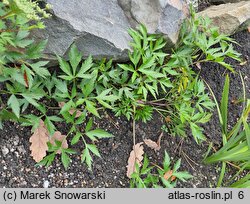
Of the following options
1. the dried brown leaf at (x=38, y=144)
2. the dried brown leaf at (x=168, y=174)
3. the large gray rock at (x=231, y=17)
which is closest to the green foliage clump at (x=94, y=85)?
the dried brown leaf at (x=38, y=144)

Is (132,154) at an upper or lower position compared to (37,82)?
lower

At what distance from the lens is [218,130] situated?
3.01 m

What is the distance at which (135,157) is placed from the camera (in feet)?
8.61

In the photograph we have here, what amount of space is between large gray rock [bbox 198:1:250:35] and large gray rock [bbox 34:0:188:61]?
0.44 metres

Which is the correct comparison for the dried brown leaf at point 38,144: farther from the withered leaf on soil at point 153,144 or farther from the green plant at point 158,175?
the withered leaf on soil at point 153,144

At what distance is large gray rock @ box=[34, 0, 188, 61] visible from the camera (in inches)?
93.0

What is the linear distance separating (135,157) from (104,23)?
2.74 feet

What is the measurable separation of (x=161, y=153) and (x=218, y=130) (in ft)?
1.70

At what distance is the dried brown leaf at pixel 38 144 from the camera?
2379mm

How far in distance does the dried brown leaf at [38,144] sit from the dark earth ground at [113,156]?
0.14 ft

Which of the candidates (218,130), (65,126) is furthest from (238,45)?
(65,126)

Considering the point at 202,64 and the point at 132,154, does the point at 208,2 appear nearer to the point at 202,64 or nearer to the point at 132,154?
the point at 202,64

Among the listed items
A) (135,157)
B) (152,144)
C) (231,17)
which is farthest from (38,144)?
(231,17)
